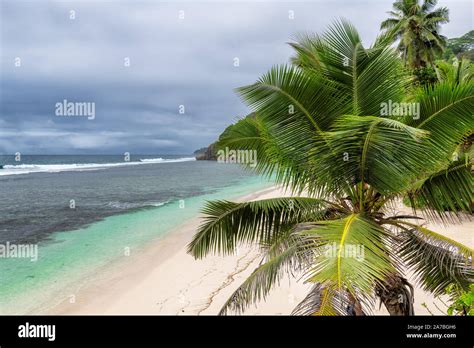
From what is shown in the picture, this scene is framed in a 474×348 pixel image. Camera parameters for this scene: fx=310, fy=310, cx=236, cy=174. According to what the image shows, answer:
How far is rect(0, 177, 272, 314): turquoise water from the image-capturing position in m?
9.07

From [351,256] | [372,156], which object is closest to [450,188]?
[372,156]

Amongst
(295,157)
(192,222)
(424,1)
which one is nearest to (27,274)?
(192,222)

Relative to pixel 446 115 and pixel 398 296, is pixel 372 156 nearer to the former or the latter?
pixel 446 115

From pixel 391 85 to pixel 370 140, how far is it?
1264mm

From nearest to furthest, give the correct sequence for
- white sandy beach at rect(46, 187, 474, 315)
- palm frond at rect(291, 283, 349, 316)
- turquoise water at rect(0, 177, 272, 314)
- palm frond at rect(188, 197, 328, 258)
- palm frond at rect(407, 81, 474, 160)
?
palm frond at rect(291, 283, 349, 316) < palm frond at rect(407, 81, 474, 160) < palm frond at rect(188, 197, 328, 258) < white sandy beach at rect(46, 187, 474, 315) < turquoise water at rect(0, 177, 272, 314)

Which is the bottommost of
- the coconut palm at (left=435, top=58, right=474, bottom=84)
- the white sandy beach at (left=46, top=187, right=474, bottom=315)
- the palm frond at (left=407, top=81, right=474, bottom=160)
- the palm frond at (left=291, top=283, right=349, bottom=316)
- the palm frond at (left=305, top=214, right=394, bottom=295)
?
the white sandy beach at (left=46, top=187, right=474, bottom=315)

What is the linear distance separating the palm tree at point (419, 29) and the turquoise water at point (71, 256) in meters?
24.2

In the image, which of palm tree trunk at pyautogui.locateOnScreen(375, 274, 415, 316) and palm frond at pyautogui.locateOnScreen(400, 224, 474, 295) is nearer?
palm frond at pyautogui.locateOnScreen(400, 224, 474, 295)

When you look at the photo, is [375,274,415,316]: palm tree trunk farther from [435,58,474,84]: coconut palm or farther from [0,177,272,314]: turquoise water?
[0,177,272,314]: turquoise water

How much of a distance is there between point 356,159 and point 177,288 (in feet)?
24.0

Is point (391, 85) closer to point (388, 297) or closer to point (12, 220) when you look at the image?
point (388, 297)

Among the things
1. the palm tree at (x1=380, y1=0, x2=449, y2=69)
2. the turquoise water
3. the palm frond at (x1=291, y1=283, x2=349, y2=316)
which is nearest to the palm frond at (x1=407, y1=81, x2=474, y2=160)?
the palm frond at (x1=291, y1=283, x2=349, y2=316)

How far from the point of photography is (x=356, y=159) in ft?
11.5

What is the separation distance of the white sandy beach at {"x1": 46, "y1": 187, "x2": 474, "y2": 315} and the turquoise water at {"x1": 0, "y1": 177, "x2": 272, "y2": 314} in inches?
32.6
